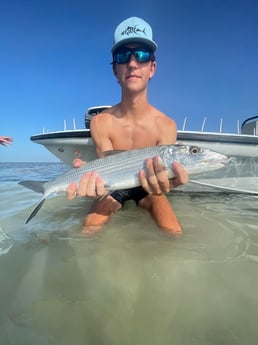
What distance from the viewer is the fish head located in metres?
2.39

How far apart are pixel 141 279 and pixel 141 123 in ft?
7.54

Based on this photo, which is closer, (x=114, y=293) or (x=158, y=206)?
(x=114, y=293)

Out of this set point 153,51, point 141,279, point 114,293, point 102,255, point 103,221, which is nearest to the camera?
point 114,293

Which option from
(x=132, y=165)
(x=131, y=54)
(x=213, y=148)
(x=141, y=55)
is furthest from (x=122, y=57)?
(x=213, y=148)

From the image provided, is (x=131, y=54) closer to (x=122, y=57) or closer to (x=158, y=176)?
(x=122, y=57)

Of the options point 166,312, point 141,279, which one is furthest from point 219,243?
point 166,312

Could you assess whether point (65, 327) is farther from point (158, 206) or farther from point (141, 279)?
point (158, 206)

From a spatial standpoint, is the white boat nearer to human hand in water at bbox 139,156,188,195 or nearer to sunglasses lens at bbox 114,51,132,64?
sunglasses lens at bbox 114,51,132,64

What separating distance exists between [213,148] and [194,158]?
2472 mm

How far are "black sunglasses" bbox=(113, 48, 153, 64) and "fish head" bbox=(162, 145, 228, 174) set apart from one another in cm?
138

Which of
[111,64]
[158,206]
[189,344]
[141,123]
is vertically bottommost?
[189,344]

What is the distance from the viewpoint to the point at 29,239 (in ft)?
8.55

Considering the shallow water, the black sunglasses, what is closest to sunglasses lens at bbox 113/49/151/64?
the black sunglasses

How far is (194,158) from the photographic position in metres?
2.41
